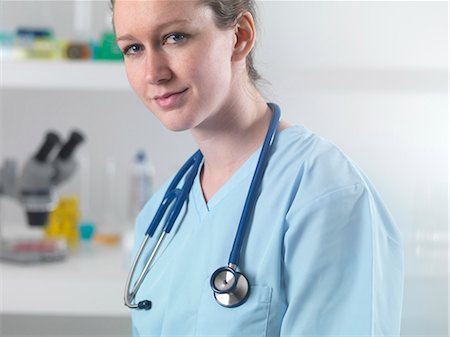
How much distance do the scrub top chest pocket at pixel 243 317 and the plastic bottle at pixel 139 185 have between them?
1018 mm

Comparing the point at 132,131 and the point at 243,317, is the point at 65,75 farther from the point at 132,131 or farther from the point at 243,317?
the point at 243,317

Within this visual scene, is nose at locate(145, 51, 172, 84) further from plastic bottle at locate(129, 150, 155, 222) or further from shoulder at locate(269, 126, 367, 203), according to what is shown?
plastic bottle at locate(129, 150, 155, 222)

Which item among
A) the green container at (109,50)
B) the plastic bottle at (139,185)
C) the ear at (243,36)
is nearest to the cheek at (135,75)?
the ear at (243,36)

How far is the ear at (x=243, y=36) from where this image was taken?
0.75 meters

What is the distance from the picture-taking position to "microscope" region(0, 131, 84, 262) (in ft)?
5.06

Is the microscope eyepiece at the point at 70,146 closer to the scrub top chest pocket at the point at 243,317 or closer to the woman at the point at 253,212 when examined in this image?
the woman at the point at 253,212

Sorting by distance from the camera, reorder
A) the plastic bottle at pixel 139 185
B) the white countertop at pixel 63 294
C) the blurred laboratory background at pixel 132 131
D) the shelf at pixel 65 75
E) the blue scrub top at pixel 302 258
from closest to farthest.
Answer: the blue scrub top at pixel 302 258
the blurred laboratory background at pixel 132 131
the white countertop at pixel 63 294
the shelf at pixel 65 75
the plastic bottle at pixel 139 185

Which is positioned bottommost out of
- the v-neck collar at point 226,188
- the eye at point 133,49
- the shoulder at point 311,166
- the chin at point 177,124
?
the v-neck collar at point 226,188

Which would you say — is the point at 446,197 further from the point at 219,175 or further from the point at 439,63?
the point at 219,175

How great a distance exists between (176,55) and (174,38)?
0.02 metres

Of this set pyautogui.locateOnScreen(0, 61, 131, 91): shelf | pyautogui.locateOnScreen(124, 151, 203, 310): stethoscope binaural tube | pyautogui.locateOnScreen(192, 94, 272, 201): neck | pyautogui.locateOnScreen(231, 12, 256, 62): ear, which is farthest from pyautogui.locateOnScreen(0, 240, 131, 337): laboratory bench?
pyautogui.locateOnScreen(231, 12, 256, 62): ear

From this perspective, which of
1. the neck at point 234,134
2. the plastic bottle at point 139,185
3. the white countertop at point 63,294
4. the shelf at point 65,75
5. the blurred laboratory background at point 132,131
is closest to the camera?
the neck at point 234,134

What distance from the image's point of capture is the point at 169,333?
2.51 feet

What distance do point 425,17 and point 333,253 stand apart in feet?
1.84
